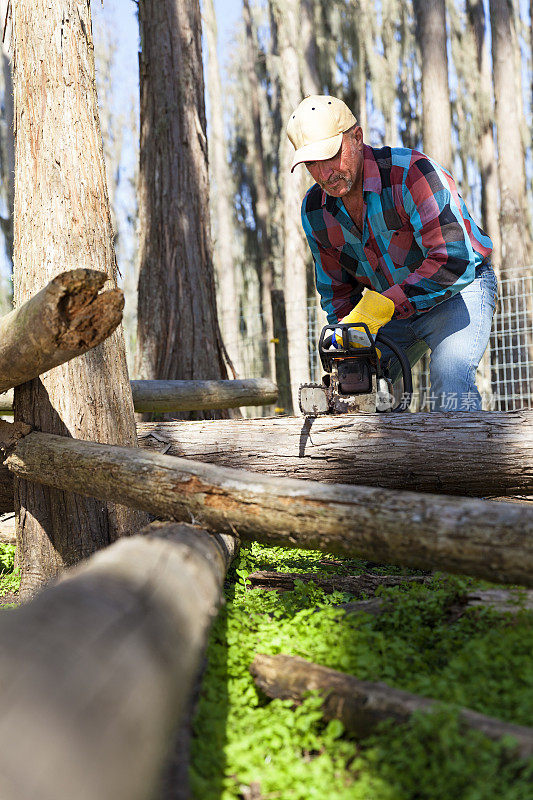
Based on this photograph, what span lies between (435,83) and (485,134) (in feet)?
26.1

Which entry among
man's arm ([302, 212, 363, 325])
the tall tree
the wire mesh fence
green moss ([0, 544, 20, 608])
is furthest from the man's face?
the tall tree

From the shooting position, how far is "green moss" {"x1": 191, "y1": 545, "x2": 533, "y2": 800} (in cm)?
156

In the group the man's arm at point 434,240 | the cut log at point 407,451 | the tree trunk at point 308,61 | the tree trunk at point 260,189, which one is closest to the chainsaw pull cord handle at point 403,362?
the cut log at point 407,451

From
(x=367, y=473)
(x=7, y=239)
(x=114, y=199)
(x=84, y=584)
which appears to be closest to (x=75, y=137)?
(x=367, y=473)

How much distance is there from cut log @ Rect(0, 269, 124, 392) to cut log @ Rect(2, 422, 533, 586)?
54cm

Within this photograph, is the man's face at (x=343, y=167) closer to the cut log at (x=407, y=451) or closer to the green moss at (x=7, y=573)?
the cut log at (x=407, y=451)

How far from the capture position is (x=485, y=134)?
16938 millimetres

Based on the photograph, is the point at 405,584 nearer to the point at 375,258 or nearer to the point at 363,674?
the point at 363,674

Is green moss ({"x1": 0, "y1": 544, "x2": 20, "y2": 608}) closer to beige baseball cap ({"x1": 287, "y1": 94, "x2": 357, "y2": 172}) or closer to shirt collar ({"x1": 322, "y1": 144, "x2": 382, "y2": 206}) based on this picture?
beige baseball cap ({"x1": 287, "y1": 94, "x2": 357, "y2": 172})

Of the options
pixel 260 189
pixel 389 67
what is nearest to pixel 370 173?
pixel 260 189

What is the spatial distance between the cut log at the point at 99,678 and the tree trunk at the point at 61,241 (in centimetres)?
179

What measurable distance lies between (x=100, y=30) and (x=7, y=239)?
31.9ft

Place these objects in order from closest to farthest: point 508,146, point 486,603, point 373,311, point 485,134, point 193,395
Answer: point 486,603, point 373,311, point 193,395, point 508,146, point 485,134

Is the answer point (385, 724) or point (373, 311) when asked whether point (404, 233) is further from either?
point (385, 724)
